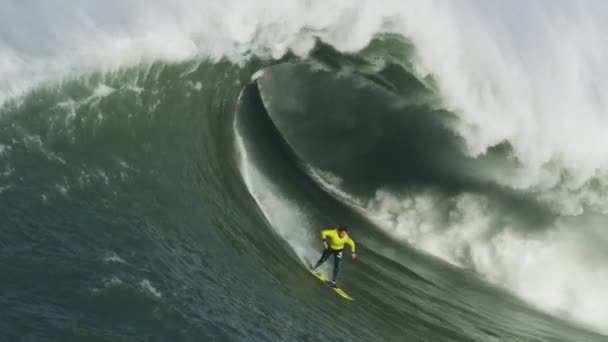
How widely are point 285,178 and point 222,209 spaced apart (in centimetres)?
399

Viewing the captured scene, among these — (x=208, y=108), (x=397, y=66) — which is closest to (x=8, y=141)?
(x=208, y=108)

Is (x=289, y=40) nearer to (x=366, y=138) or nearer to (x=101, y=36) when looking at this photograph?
(x=366, y=138)

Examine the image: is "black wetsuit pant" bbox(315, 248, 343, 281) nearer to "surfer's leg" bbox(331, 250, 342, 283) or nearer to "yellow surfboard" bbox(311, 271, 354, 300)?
"surfer's leg" bbox(331, 250, 342, 283)

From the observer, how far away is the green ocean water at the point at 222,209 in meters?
7.75

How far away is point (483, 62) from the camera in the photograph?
1617 cm

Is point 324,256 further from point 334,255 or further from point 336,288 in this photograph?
point 336,288

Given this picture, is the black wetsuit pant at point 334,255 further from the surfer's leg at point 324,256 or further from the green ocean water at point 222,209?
the green ocean water at point 222,209

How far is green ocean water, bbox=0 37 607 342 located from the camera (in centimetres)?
775

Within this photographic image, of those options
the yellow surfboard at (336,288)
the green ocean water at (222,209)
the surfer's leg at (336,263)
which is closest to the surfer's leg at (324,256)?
the surfer's leg at (336,263)

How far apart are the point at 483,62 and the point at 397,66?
1926 mm

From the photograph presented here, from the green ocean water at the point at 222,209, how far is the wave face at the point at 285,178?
42 mm

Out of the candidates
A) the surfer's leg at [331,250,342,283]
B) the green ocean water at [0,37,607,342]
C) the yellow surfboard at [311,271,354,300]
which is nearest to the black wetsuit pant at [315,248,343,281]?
the surfer's leg at [331,250,342,283]

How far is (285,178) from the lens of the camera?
629 inches

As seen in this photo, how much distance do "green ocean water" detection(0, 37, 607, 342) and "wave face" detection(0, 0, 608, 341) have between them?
4cm
